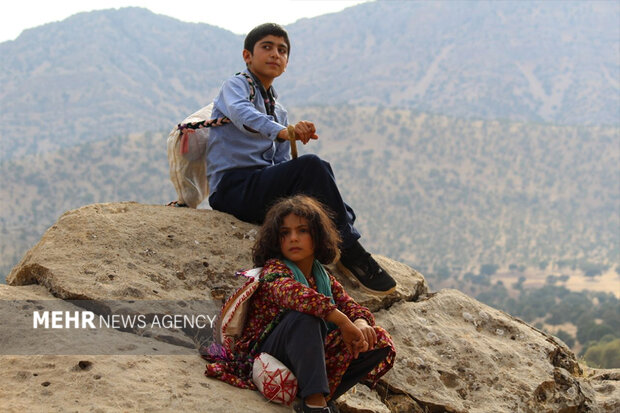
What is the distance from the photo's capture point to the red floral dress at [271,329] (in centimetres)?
306

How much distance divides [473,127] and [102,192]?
4282 centimetres

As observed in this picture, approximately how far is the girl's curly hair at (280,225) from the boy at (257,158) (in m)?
0.81

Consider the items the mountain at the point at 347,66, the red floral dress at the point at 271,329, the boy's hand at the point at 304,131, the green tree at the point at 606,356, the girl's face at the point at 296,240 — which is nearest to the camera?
the red floral dress at the point at 271,329

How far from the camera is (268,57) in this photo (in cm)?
460

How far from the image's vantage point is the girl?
2979mm

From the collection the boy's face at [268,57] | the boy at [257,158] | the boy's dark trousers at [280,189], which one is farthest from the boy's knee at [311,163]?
the boy's face at [268,57]

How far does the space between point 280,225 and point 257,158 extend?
1.34 meters

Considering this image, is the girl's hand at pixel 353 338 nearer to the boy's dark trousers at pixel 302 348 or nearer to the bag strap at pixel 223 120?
the boy's dark trousers at pixel 302 348

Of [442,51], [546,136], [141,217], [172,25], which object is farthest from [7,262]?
[172,25]

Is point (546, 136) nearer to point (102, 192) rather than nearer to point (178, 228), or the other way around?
point (102, 192)

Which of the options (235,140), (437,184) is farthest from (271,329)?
(437,184)

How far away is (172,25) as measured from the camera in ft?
611

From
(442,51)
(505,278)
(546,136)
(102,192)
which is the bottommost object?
(505,278)

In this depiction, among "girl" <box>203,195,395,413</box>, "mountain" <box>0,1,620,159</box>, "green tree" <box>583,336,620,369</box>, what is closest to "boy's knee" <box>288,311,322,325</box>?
"girl" <box>203,195,395,413</box>
